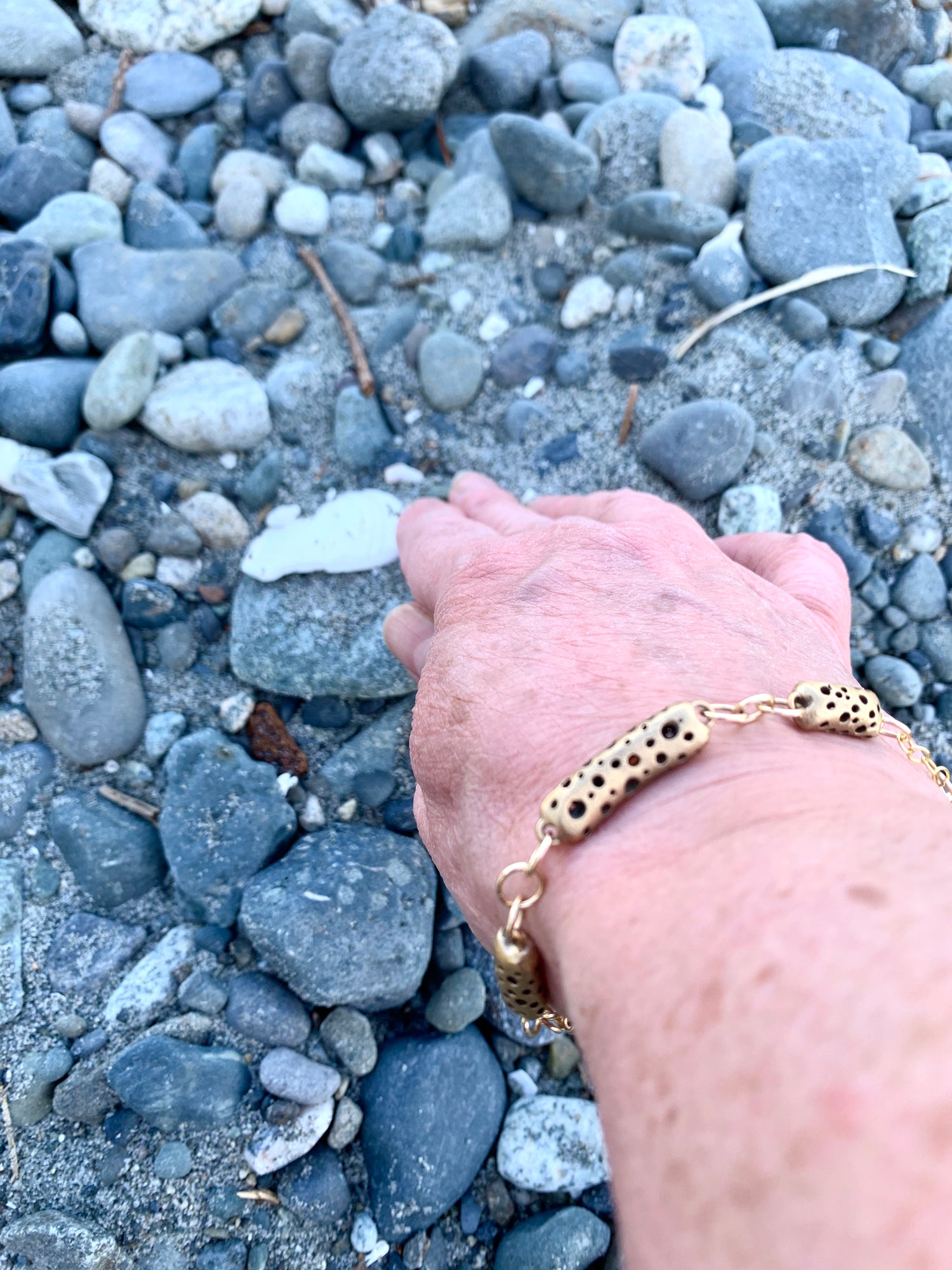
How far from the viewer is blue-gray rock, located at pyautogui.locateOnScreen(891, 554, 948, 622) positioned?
2332 millimetres

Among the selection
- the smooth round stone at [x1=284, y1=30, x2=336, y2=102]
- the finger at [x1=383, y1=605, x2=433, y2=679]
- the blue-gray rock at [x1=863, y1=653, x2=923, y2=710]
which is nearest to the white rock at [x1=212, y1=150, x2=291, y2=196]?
Answer: the smooth round stone at [x1=284, y1=30, x2=336, y2=102]

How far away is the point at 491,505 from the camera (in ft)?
6.95

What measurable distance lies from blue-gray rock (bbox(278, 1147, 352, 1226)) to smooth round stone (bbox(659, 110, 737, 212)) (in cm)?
309

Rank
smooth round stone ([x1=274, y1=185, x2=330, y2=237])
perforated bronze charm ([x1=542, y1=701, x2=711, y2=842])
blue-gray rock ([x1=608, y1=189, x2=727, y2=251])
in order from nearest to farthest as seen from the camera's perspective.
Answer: perforated bronze charm ([x1=542, y1=701, x2=711, y2=842])
blue-gray rock ([x1=608, y1=189, x2=727, y2=251])
smooth round stone ([x1=274, y1=185, x2=330, y2=237])

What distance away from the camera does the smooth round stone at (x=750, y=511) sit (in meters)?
2.29

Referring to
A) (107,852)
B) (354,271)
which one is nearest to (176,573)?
(107,852)

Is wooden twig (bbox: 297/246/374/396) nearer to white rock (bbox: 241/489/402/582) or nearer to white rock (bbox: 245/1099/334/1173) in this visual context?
white rock (bbox: 241/489/402/582)

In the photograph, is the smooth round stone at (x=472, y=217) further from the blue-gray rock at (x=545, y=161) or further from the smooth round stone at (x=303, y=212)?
the smooth round stone at (x=303, y=212)

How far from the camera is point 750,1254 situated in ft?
2.00

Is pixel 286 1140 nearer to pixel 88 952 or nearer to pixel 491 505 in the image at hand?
pixel 88 952

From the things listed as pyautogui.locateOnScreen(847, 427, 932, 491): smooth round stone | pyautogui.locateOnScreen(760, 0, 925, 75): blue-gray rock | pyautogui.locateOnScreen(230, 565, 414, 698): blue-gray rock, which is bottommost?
pyautogui.locateOnScreen(230, 565, 414, 698): blue-gray rock

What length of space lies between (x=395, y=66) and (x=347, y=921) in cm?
289

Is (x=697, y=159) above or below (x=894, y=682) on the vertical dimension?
above

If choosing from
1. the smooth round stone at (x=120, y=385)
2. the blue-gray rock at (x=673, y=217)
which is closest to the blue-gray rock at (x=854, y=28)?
the blue-gray rock at (x=673, y=217)
